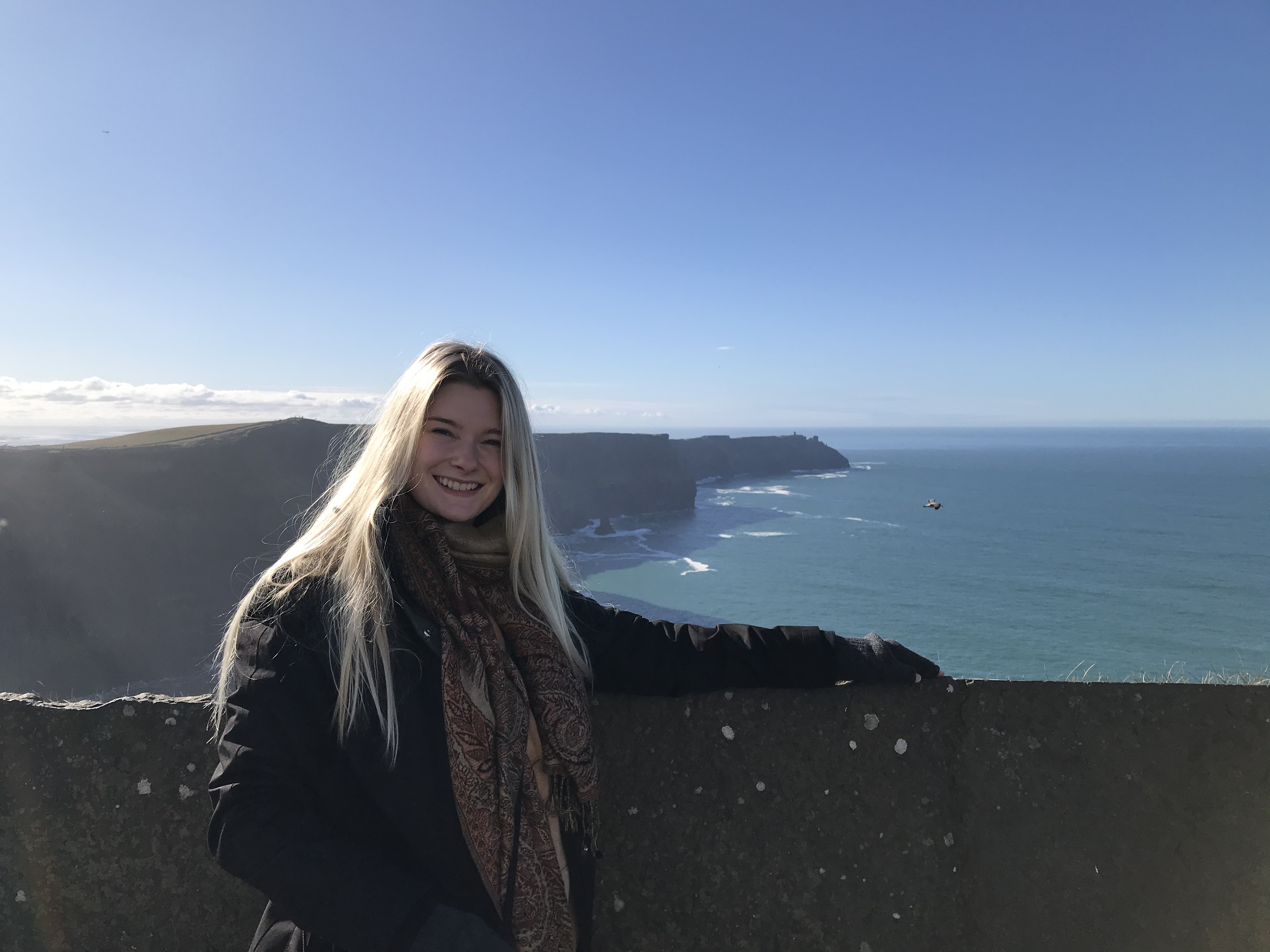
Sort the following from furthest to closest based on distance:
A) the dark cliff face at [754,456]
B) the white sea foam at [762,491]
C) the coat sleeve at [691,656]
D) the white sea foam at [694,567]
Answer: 1. the dark cliff face at [754,456]
2. the white sea foam at [762,491]
3. the white sea foam at [694,567]
4. the coat sleeve at [691,656]

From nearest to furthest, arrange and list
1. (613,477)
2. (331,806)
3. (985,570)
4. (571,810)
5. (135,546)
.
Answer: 1. (331,806)
2. (571,810)
3. (135,546)
4. (985,570)
5. (613,477)

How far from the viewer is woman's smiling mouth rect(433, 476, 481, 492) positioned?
198 centimetres

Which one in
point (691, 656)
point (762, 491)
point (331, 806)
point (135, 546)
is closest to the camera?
point (331, 806)

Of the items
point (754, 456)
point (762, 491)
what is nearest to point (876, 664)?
point (762, 491)

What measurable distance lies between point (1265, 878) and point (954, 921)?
934 mm

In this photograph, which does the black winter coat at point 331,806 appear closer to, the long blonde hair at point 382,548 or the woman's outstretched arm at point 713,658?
the long blonde hair at point 382,548

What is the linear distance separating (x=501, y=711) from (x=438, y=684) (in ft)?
0.54

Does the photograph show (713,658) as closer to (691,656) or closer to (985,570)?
(691,656)

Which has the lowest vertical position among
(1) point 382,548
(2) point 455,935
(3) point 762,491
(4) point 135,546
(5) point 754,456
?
(3) point 762,491

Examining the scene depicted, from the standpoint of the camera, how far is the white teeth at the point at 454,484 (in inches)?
77.9

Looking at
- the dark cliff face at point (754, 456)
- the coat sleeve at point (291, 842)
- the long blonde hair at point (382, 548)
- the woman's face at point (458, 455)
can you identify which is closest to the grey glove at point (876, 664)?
the long blonde hair at point (382, 548)

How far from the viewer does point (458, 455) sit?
1961mm

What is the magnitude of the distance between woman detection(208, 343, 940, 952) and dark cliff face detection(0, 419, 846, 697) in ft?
145

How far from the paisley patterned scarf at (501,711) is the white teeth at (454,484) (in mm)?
87
